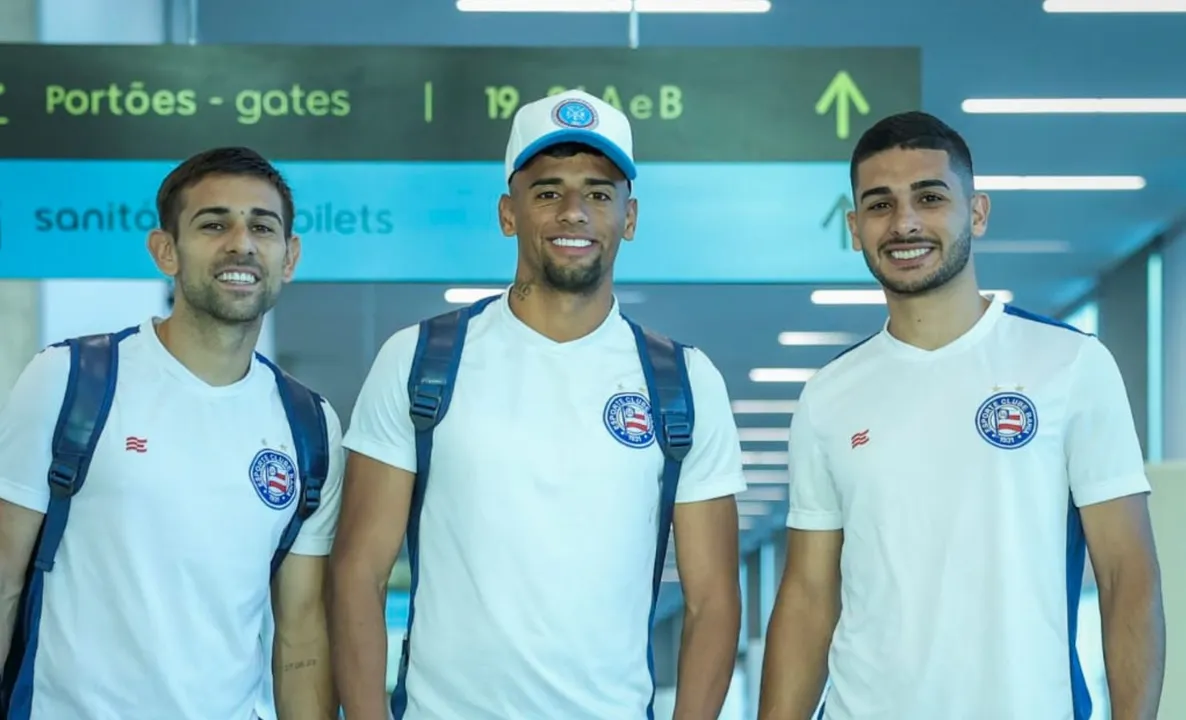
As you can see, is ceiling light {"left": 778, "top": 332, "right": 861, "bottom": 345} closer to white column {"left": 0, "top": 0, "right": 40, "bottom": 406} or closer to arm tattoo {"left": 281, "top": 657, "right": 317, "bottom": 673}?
white column {"left": 0, "top": 0, "right": 40, "bottom": 406}

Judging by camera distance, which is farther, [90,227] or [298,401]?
[90,227]

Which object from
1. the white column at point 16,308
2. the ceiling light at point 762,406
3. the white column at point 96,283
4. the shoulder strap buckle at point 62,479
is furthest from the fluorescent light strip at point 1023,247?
the shoulder strap buckle at point 62,479

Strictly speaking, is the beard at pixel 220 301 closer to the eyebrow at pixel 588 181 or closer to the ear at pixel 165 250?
the ear at pixel 165 250

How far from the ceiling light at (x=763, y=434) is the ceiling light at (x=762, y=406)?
754 mm

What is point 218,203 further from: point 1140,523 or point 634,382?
point 1140,523

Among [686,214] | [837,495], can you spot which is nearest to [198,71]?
[686,214]

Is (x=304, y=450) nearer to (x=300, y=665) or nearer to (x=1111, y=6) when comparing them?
(x=300, y=665)

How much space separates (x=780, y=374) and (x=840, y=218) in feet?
12.2

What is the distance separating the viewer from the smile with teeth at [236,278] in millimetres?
3025

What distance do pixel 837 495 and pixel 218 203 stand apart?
1.33 meters

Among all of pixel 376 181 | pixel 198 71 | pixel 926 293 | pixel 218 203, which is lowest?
pixel 926 293

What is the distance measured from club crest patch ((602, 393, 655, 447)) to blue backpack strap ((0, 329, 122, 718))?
0.92 metres

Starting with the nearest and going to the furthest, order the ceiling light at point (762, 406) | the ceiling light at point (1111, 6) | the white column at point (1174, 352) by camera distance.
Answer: the ceiling light at point (1111, 6), the white column at point (1174, 352), the ceiling light at point (762, 406)

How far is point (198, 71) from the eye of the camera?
5262 mm
